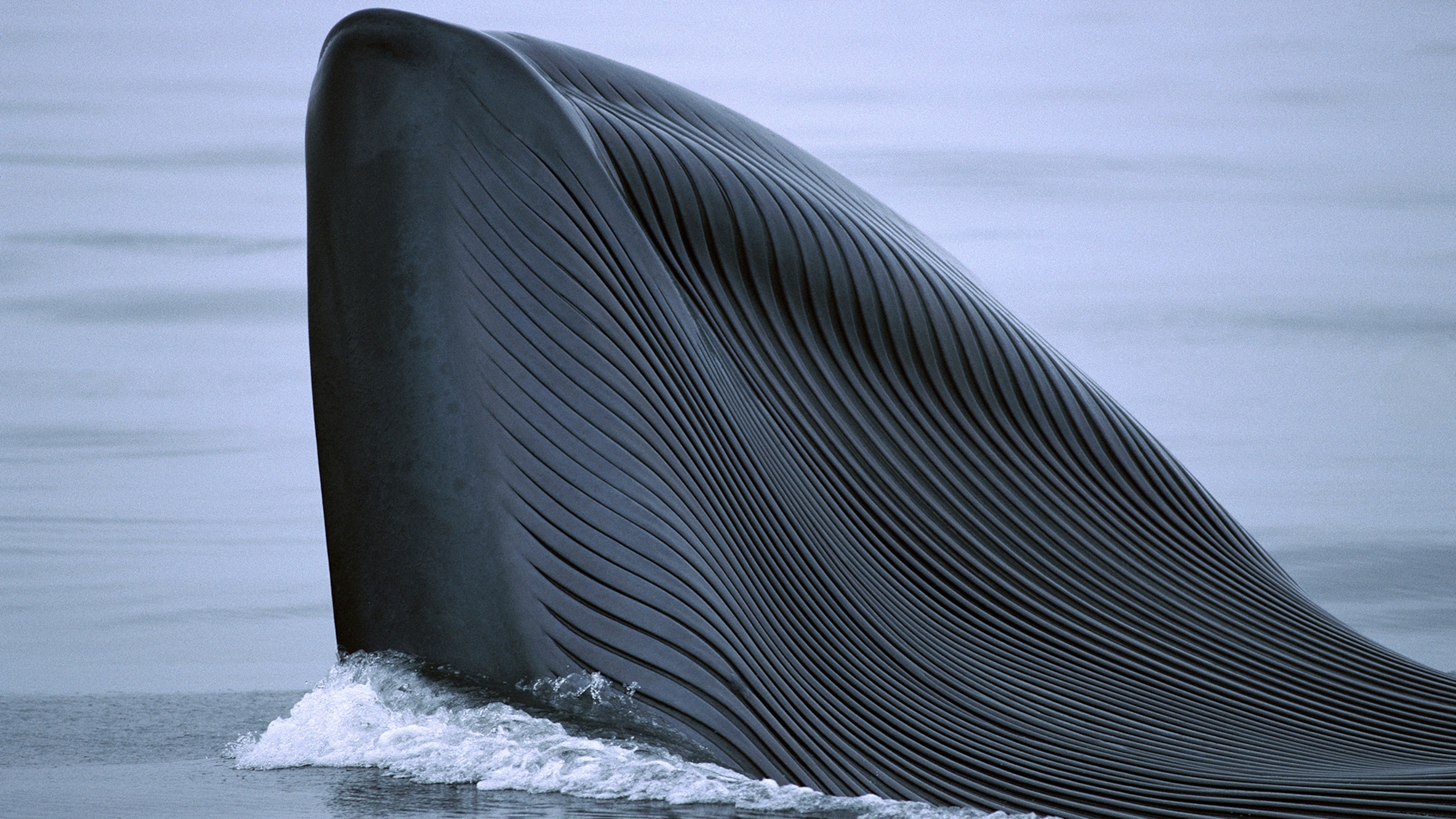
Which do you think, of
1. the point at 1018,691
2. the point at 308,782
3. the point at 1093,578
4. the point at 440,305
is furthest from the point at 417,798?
the point at 1093,578

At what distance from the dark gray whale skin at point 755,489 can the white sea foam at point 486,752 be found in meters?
0.25

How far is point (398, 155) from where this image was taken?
28.9ft

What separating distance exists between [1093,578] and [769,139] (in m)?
5.02

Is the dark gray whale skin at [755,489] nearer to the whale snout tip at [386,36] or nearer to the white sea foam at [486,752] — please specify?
the whale snout tip at [386,36]

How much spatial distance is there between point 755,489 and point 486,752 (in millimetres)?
3521

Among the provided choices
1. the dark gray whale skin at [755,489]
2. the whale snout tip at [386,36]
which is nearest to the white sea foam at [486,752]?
the dark gray whale skin at [755,489]

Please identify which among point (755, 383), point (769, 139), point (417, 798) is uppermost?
point (769, 139)

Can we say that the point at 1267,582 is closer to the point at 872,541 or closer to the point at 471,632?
the point at 872,541

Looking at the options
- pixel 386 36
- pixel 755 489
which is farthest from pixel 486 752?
pixel 386 36

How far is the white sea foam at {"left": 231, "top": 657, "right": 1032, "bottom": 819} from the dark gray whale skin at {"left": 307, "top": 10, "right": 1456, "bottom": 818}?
25 cm

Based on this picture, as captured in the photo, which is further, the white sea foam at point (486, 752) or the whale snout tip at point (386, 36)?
the whale snout tip at point (386, 36)

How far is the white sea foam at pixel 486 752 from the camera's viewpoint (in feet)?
20.1

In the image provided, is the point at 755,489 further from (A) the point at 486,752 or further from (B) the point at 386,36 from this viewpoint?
(B) the point at 386,36

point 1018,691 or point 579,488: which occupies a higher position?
point 579,488
